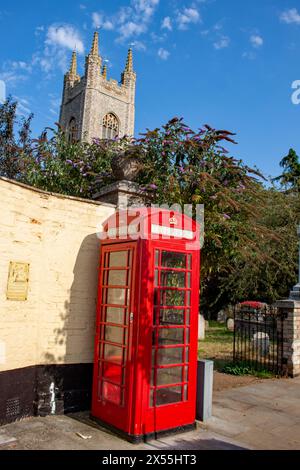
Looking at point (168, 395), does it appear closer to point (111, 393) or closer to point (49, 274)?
point (111, 393)

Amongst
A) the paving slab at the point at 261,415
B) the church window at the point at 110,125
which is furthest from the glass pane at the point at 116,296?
the church window at the point at 110,125

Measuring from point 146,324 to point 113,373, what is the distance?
0.86 m

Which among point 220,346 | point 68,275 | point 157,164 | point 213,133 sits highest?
point 213,133

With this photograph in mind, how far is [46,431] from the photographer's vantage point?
14.9ft

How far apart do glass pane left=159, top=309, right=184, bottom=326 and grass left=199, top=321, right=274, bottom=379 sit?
17.0 feet

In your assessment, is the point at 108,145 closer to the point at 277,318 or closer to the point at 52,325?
the point at 52,325

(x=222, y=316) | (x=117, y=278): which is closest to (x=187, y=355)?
(x=117, y=278)

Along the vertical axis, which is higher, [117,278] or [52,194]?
[52,194]

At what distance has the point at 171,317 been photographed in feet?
16.1

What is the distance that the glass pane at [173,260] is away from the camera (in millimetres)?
4805

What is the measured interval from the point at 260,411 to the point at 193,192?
376 centimetres

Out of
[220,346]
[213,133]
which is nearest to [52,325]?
[213,133]

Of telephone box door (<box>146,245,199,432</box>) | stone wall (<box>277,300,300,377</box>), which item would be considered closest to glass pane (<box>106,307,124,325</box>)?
telephone box door (<box>146,245,199,432</box>)
